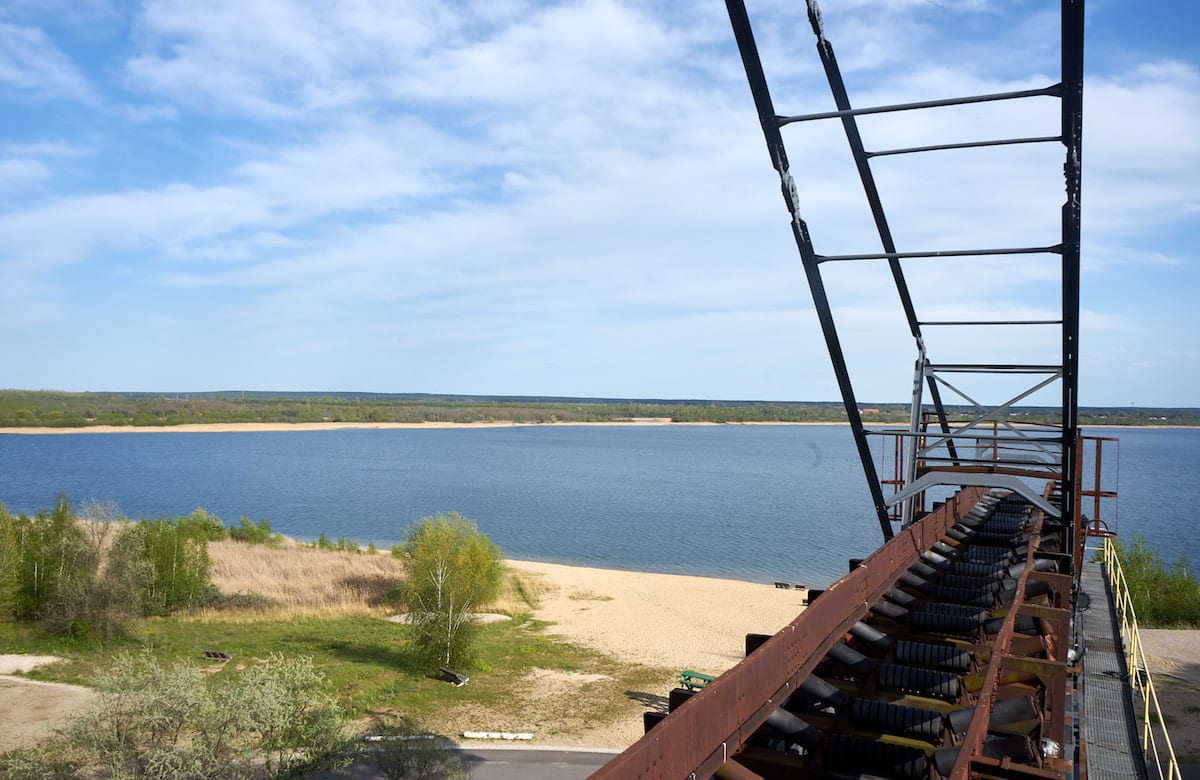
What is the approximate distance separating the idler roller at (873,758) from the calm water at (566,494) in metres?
46.1

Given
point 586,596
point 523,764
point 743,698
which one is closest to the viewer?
point 743,698

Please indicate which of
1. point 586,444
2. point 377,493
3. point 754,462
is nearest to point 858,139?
point 377,493

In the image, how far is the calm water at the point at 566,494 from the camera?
193 feet

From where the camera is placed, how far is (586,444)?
179 meters

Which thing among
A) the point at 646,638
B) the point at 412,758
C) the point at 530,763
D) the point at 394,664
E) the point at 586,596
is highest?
the point at 412,758

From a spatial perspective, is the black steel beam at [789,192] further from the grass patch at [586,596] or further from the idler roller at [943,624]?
the grass patch at [586,596]

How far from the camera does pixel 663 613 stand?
39.9m

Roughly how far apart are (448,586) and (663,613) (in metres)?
12.9

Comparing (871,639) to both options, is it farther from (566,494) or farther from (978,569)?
(566,494)

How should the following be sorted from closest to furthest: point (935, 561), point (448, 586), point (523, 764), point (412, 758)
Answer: point (935, 561)
point (412, 758)
point (523, 764)
point (448, 586)

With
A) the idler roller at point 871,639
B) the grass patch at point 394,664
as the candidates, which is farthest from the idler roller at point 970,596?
the grass patch at point 394,664

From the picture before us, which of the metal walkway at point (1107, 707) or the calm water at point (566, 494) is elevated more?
the metal walkway at point (1107, 707)

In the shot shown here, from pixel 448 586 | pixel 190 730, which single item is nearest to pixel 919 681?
pixel 190 730

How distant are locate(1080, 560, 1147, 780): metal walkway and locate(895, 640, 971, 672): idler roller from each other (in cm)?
438
